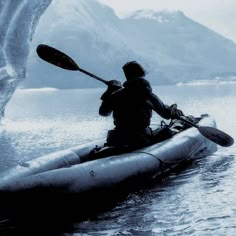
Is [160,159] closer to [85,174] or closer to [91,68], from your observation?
[85,174]

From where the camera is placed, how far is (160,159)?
23.5ft

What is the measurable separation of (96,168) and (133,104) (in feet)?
4.56

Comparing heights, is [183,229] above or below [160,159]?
below

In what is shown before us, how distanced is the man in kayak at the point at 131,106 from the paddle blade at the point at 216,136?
138 centimetres

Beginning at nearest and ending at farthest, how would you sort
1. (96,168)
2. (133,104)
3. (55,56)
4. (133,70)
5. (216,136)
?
(96,168)
(133,70)
(133,104)
(55,56)
(216,136)

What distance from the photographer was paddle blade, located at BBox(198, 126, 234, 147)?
27.2ft

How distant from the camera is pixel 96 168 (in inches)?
237

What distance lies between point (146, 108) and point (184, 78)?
156859 mm

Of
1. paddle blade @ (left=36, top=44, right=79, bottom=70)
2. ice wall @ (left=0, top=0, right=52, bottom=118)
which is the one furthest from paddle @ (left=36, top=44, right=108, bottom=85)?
ice wall @ (left=0, top=0, right=52, bottom=118)

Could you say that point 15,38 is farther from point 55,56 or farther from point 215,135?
point 215,135

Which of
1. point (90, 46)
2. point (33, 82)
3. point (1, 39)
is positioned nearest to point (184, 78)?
point (90, 46)

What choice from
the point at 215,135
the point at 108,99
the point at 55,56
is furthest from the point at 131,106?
the point at 215,135

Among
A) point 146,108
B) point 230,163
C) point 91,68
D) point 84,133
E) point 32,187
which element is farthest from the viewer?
point 91,68

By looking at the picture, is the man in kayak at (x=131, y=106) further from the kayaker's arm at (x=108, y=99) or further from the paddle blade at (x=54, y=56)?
the paddle blade at (x=54, y=56)
